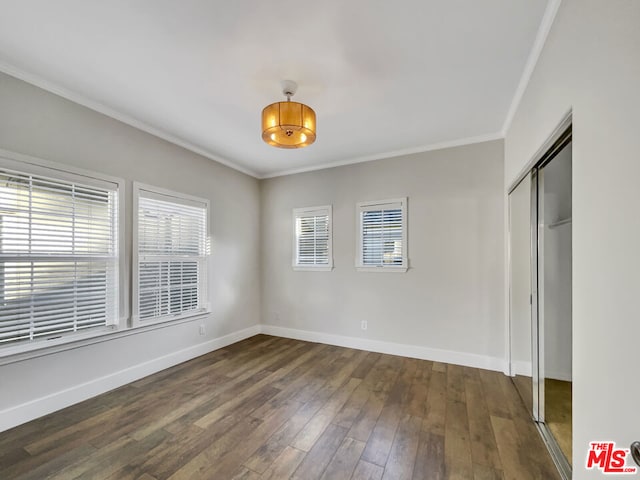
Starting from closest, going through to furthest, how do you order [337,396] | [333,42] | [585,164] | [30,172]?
[585,164] → [333,42] → [30,172] → [337,396]

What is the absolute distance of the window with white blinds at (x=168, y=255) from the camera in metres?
3.08

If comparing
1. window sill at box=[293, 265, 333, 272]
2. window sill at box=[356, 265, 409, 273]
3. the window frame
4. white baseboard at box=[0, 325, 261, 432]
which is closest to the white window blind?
the window frame

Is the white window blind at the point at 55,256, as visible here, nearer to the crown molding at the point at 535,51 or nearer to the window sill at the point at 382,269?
the window sill at the point at 382,269

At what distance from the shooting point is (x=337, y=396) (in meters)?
2.69

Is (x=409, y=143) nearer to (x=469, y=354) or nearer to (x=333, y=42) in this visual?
(x=333, y=42)

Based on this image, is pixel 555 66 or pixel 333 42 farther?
pixel 333 42

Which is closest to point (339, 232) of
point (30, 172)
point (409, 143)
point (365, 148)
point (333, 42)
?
point (365, 148)

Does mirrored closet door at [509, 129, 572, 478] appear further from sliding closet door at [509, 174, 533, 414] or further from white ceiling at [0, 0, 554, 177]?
white ceiling at [0, 0, 554, 177]

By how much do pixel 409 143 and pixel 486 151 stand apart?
2.97ft

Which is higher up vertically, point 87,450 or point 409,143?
point 409,143

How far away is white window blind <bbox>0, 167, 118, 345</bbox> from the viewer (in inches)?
85.3

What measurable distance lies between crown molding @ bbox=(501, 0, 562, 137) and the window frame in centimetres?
367

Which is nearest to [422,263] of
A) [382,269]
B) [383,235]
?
[382,269]

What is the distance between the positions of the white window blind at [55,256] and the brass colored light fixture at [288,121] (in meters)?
1.84
